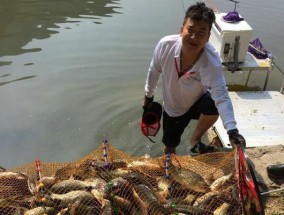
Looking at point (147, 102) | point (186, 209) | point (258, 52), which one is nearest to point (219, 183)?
point (186, 209)

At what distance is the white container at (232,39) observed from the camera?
246 inches

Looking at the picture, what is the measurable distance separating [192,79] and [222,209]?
142cm

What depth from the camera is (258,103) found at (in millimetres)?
5992

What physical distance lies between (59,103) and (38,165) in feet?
10.9

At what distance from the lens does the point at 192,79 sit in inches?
152

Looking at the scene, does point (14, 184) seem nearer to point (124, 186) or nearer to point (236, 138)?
point (124, 186)

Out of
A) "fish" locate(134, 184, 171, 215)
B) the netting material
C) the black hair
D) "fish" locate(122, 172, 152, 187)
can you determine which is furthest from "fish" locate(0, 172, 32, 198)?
the black hair

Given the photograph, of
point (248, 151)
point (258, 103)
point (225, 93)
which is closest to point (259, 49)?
point (258, 103)

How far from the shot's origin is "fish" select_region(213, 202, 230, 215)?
3303mm

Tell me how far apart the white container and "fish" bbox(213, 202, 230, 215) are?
366 cm

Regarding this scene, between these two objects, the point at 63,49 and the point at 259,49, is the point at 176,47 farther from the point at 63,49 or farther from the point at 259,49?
the point at 63,49

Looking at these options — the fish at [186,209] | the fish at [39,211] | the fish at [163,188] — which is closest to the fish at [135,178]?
the fish at [163,188]

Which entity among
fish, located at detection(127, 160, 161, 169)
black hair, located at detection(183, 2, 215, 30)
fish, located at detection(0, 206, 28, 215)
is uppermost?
black hair, located at detection(183, 2, 215, 30)

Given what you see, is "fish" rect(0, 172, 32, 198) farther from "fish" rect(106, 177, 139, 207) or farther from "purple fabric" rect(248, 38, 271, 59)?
"purple fabric" rect(248, 38, 271, 59)
